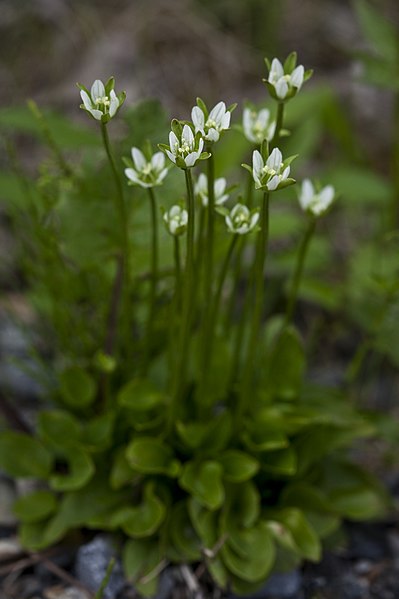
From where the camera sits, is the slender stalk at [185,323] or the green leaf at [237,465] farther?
the green leaf at [237,465]

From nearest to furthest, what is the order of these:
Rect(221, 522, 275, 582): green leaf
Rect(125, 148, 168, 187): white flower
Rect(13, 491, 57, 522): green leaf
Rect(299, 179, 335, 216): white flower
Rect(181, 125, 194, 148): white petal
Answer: Rect(181, 125, 194, 148): white petal → Rect(125, 148, 168, 187): white flower → Rect(299, 179, 335, 216): white flower → Rect(221, 522, 275, 582): green leaf → Rect(13, 491, 57, 522): green leaf

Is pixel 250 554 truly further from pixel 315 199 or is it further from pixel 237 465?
pixel 315 199

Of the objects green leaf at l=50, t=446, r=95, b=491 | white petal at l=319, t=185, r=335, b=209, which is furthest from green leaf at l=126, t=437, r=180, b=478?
white petal at l=319, t=185, r=335, b=209

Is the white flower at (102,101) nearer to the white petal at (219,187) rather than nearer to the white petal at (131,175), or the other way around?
the white petal at (131,175)

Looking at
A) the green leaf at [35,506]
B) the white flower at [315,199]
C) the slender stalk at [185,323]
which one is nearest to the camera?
the slender stalk at [185,323]

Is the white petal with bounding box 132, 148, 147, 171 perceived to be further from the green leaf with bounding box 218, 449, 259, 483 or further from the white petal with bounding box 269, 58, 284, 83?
the green leaf with bounding box 218, 449, 259, 483

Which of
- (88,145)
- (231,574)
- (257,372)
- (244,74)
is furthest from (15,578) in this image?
(244,74)

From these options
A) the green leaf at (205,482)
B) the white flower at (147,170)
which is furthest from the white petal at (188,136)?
the green leaf at (205,482)
